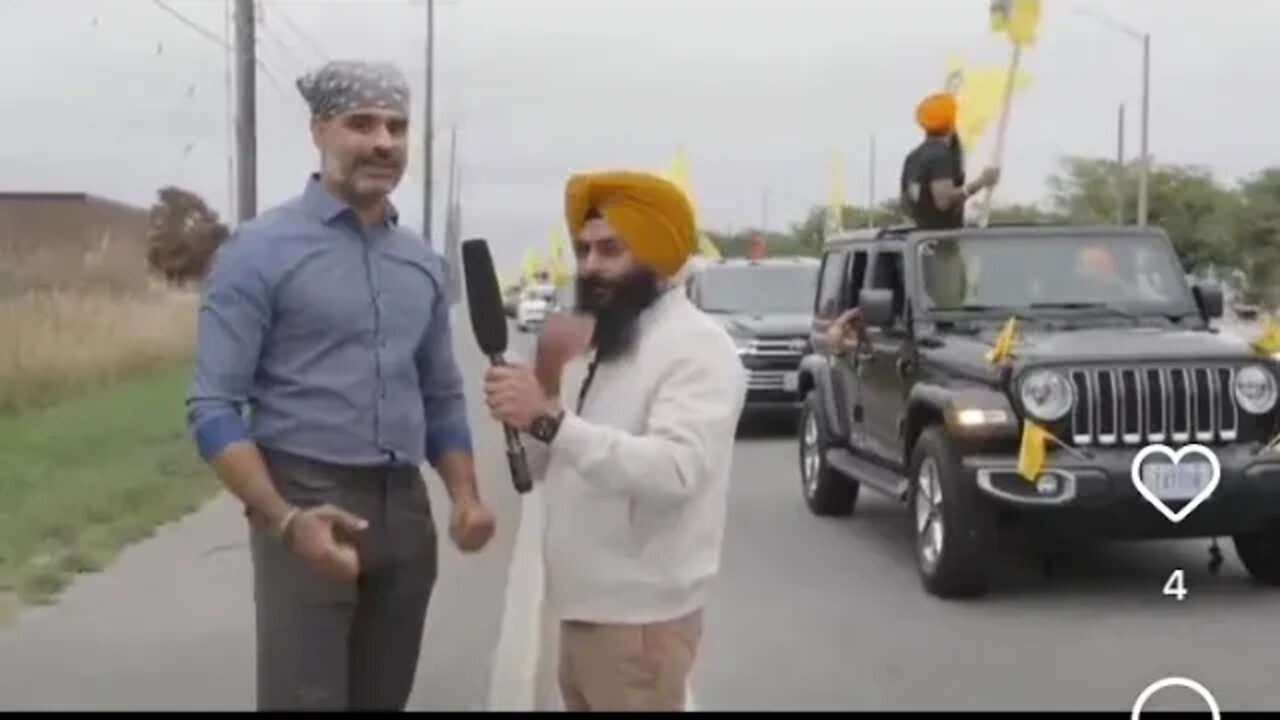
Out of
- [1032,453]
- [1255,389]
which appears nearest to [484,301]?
[1032,453]

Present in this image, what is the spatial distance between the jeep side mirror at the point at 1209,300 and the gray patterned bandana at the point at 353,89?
26.2 ft

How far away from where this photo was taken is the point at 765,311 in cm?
2288

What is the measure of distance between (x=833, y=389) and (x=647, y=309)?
9.62m

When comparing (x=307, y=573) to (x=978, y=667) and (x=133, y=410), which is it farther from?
(x=133, y=410)

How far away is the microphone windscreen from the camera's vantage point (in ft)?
14.2

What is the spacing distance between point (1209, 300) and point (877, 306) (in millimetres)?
1861

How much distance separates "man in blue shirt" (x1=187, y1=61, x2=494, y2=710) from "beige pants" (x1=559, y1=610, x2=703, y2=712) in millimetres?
499

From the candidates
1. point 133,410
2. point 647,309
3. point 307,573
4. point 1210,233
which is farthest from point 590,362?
point 1210,233

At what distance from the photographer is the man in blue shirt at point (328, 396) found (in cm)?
425

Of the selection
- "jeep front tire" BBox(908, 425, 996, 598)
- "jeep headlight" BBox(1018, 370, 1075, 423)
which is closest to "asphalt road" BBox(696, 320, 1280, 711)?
"jeep front tire" BBox(908, 425, 996, 598)

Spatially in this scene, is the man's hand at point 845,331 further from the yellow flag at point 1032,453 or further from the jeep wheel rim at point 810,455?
the yellow flag at point 1032,453

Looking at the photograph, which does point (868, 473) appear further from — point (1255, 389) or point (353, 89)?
point (353, 89)

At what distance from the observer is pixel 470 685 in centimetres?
812
